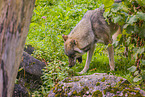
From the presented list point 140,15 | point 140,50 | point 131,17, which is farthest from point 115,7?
point 140,50

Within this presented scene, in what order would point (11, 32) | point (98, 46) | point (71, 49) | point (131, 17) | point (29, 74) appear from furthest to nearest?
point (98, 46)
point (71, 49)
point (29, 74)
point (131, 17)
point (11, 32)

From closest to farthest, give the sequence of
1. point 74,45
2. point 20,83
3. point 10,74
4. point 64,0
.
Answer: point 10,74 < point 20,83 < point 74,45 < point 64,0

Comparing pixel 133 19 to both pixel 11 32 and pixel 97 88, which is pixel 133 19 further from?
pixel 11 32

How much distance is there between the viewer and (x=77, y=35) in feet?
20.0

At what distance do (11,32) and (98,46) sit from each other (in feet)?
22.4

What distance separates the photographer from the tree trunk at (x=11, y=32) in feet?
6.00

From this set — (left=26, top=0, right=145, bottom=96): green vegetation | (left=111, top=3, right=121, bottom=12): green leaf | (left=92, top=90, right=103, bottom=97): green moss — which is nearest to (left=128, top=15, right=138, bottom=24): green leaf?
(left=26, top=0, right=145, bottom=96): green vegetation

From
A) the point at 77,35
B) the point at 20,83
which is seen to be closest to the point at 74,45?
the point at 77,35

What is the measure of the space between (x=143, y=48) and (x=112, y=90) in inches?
49.8

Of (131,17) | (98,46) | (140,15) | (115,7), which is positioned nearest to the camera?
(140,15)

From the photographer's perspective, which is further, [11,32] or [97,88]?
[97,88]

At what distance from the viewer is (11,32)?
1.85 m

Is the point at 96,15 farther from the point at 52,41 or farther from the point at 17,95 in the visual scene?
the point at 17,95

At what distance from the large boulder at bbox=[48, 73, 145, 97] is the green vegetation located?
849mm
